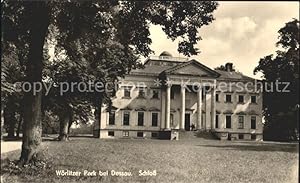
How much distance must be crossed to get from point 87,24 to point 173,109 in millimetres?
19232

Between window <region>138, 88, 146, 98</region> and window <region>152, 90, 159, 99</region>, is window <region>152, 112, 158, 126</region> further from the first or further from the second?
window <region>138, 88, 146, 98</region>

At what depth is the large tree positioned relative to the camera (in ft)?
21.2

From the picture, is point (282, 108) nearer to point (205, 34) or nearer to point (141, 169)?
point (205, 34)

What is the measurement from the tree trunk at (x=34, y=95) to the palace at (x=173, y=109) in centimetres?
1463

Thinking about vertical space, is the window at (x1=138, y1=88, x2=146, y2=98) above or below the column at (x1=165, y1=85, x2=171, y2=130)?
above

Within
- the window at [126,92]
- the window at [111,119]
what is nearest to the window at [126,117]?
the window at [111,119]

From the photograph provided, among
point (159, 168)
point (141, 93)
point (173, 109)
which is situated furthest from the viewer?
point (141, 93)

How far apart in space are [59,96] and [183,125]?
53.2 ft

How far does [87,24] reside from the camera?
22.4 feet

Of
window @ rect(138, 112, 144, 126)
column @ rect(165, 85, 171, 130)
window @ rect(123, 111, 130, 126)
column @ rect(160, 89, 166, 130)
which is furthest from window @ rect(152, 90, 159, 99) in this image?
window @ rect(123, 111, 130, 126)

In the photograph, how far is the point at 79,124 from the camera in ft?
48.4

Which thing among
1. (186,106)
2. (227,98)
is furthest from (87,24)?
(186,106)

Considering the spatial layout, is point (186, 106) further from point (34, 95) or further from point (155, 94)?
point (34, 95)

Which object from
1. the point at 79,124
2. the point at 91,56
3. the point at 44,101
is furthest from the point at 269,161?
the point at 79,124
